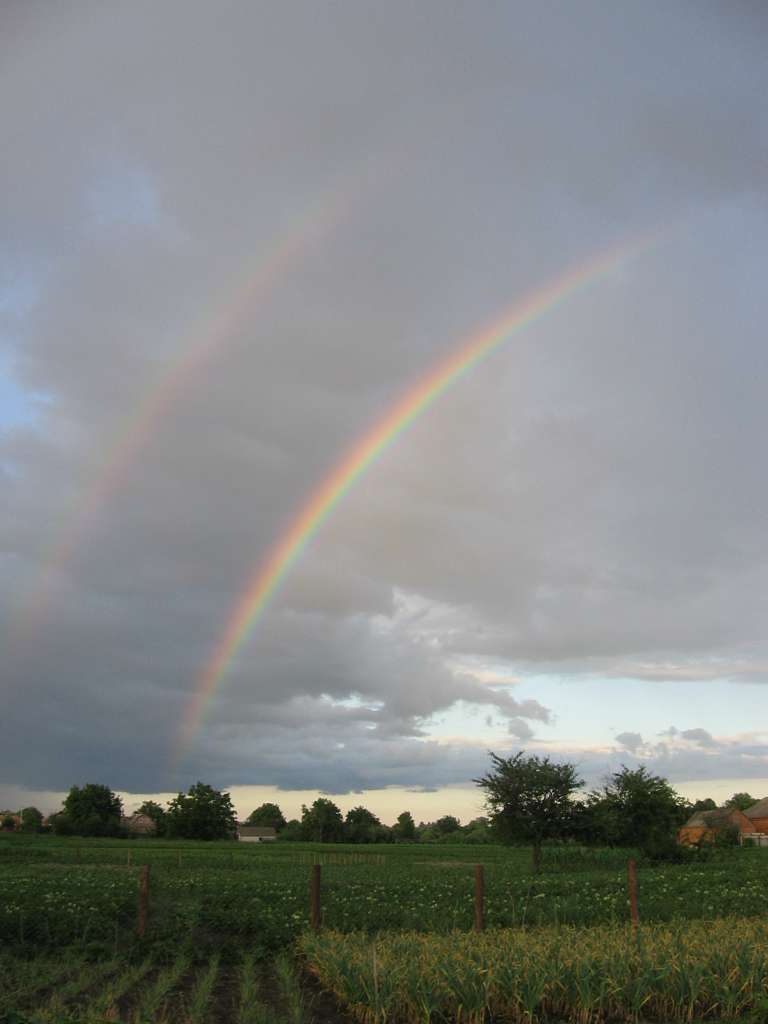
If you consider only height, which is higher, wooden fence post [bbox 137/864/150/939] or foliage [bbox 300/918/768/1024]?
wooden fence post [bbox 137/864/150/939]

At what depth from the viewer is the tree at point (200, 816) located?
119562 mm

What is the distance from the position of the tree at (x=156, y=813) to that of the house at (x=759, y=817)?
80540 mm

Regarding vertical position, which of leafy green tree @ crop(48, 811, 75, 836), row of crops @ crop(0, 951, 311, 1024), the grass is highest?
leafy green tree @ crop(48, 811, 75, 836)

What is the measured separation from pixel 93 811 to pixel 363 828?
38.2 m

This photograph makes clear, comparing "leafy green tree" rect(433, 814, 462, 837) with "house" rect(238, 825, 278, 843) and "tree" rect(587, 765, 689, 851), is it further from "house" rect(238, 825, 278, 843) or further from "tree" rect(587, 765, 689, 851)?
"tree" rect(587, 765, 689, 851)

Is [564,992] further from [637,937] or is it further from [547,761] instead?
[547,761]

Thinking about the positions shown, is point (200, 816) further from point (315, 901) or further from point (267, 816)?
point (315, 901)

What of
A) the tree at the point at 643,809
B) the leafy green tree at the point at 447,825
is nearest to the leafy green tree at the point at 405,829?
the leafy green tree at the point at 447,825

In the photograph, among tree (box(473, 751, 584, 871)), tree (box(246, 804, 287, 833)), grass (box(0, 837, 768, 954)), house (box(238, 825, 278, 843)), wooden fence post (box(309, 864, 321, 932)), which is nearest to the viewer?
wooden fence post (box(309, 864, 321, 932))

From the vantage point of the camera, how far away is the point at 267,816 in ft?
634

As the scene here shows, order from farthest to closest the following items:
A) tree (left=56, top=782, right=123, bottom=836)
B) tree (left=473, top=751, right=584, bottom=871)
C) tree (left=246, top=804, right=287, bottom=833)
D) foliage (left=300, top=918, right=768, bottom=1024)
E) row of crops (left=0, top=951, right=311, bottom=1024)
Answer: tree (left=246, top=804, right=287, bottom=833) → tree (left=56, top=782, right=123, bottom=836) → tree (left=473, top=751, right=584, bottom=871) → row of crops (left=0, top=951, right=311, bottom=1024) → foliage (left=300, top=918, right=768, bottom=1024)

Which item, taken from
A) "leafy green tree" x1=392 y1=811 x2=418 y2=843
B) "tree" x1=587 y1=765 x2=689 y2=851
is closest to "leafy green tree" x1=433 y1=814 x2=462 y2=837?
"leafy green tree" x1=392 y1=811 x2=418 y2=843

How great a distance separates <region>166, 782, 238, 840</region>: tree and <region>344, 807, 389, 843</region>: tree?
1726cm

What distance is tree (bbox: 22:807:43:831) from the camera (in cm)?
13036
